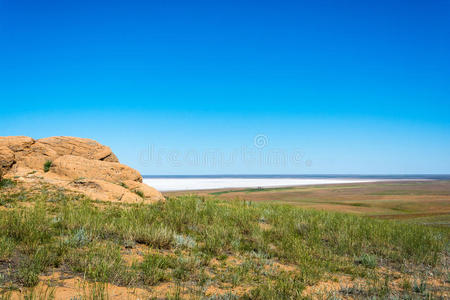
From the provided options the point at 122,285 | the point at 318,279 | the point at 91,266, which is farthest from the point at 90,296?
the point at 318,279

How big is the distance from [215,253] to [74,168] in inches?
422

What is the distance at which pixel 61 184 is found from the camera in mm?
11305

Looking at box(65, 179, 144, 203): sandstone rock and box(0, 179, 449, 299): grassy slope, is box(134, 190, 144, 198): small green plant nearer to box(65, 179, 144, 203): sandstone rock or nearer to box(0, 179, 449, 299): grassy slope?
box(65, 179, 144, 203): sandstone rock

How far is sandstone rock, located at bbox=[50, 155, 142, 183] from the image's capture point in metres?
13.5

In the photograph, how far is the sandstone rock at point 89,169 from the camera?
44.4 ft

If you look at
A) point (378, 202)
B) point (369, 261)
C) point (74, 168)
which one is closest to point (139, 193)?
point (74, 168)

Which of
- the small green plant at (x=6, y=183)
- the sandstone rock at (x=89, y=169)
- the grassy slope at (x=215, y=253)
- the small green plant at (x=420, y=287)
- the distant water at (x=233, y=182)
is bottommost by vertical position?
the distant water at (x=233, y=182)

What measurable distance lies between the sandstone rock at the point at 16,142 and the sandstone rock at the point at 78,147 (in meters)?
1.08

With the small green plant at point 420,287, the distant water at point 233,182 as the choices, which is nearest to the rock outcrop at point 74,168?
the small green plant at point 420,287

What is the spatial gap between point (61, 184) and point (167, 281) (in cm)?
894

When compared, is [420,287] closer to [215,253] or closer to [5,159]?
[215,253]

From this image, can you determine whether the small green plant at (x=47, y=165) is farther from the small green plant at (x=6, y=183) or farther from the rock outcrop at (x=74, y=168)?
the small green plant at (x=6, y=183)

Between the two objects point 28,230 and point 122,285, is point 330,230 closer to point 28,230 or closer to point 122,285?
point 122,285

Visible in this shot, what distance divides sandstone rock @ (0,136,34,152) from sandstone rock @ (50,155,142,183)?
1596 millimetres
